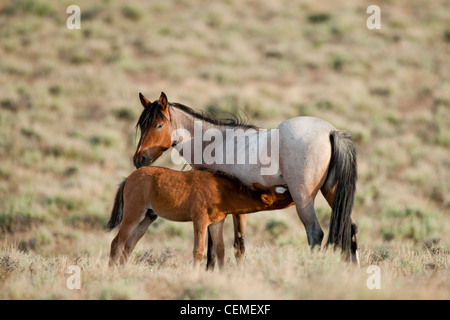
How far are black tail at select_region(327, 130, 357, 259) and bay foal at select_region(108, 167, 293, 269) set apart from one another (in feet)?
1.86

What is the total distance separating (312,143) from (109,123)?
35.6 feet

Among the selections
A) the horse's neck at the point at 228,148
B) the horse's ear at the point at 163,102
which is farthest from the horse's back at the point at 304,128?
the horse's ear at the point at 163,102

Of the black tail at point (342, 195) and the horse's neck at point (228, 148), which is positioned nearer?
the black tail at point (342, 195)

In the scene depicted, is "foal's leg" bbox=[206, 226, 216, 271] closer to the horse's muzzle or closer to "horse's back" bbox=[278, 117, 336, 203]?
the horse's muzzle

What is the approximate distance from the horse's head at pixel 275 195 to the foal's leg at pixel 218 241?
70 cm

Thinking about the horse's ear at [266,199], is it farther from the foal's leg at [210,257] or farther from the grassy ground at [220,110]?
the foal's leg at [210,257]

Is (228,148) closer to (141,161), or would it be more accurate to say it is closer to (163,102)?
(163,102)

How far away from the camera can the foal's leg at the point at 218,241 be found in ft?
19.8

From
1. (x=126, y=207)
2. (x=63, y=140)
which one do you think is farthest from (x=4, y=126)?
(x=126, y=207)

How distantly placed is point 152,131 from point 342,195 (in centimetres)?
257

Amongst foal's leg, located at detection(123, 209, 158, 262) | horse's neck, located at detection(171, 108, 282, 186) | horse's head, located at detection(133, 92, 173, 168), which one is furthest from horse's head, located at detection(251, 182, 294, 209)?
horse's head, located at detection(133, 92, 173, 168)

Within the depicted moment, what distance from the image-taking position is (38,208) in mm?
10938

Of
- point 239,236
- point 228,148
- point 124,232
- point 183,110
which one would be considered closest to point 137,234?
point 124,232
